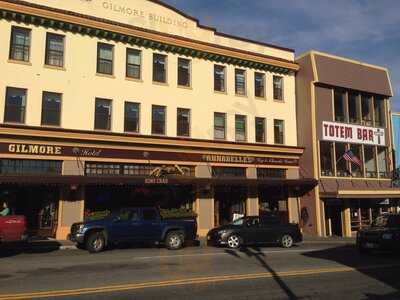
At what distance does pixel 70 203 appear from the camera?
23000 mm

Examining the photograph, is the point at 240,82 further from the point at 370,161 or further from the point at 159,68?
the point at 370,161

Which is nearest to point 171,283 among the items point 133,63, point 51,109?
point 51,109

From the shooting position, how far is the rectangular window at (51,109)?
75.8 ft

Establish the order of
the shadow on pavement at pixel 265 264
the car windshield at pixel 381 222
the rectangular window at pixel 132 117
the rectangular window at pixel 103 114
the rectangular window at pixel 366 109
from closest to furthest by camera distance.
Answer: the shadow on pavement at pixel 265 264, the car windshield at pixel 381 222, the rectangular window at pixel 103 114, the rectangular window at pixel 132 117, the rectangular window at pixel 366 109

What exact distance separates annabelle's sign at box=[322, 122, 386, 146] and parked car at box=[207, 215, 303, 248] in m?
11.2

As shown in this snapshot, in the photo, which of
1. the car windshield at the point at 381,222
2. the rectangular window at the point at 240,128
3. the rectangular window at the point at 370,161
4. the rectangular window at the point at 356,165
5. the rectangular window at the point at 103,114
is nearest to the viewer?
the car windshield at the point at 381,222

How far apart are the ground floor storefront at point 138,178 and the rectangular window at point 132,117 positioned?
1.02m

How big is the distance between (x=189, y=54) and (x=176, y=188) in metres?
8.21

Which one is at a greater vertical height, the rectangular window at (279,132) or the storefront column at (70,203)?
the rectangular window at (279,132)

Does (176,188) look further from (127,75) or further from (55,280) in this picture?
(55,280)

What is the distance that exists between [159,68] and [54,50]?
6.09 metres

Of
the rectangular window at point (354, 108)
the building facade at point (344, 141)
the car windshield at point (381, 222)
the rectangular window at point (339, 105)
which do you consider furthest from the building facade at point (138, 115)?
the car windshield at point (381, 222)

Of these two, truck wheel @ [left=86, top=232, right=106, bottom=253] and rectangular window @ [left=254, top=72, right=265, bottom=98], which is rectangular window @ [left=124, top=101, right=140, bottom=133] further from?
rectangular window @ [left=254, top=72, right=265, bottom=98]

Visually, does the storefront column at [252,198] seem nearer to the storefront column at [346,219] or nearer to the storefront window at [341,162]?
the storefront window at [341,162]
